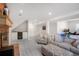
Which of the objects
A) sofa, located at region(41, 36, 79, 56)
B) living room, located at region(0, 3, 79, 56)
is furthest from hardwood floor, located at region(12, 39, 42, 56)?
sofa, located at region(41, 36, 79, 56)

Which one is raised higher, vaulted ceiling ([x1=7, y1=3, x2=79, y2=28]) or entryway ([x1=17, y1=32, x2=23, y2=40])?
vaulted ceiling ([x1=7, y1=3, x2=79, y2=28])

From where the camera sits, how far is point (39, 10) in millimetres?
2619

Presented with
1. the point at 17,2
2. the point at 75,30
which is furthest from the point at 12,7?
the point at 75,30

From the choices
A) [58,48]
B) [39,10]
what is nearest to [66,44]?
[58,48]

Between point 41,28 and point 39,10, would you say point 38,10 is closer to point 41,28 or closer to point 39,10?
point 39,10

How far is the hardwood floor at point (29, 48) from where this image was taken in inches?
103

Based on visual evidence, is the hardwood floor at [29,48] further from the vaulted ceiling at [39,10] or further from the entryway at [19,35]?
the vaulted ceiling at [39,10]

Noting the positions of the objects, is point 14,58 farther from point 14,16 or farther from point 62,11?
point 62,11

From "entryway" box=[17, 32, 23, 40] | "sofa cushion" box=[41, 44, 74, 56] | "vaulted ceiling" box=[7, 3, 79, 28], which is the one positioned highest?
"vaulted ceiling" box=[7, 3, 79, 28]

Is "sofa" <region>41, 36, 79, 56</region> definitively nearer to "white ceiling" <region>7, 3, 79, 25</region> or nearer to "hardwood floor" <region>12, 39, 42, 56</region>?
"hardwood floor" <region>12, 39, 42, 56</region>

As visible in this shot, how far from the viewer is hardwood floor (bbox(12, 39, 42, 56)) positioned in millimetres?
2609

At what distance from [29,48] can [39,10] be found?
0.79 metres

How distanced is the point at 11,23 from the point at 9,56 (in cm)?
65

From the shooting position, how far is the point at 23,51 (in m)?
2.63
